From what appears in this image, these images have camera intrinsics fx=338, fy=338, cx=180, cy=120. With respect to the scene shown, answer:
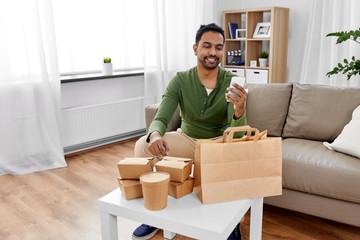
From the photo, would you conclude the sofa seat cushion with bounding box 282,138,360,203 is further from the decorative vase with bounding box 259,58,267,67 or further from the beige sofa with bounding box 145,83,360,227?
the decorative vase with bounding box 259,58,267,67

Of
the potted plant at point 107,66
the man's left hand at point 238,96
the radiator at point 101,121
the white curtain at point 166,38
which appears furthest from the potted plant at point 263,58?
the man's left hand at point 238,96

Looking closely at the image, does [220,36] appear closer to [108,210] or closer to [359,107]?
[359,107]

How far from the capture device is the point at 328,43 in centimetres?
373

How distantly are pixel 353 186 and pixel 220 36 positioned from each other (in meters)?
0.98

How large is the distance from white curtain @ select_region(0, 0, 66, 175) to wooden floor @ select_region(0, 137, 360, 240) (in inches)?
6.7

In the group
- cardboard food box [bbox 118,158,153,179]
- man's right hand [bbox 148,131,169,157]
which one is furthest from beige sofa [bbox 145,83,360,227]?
cardboard food box [bbox 118,158,153,179]

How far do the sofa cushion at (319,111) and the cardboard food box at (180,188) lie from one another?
1.19 meters

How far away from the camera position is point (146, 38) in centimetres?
356

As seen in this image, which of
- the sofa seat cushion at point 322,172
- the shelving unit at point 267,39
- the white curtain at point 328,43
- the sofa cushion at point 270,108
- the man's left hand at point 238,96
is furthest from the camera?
the shelving unit at point 267,39

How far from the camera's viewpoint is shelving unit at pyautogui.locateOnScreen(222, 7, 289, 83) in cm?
397

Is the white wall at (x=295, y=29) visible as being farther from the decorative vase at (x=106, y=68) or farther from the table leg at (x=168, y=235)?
the table leg at (x=168, y=235)

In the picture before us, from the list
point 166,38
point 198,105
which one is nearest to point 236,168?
point 198,105

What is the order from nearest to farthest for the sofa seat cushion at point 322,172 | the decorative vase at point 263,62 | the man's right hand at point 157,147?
1. the man's right hand at point 157,147
2. the sofa seat cushion at point 322,172
3. the decorative vase at point 263,62

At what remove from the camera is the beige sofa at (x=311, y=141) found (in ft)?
5.46
